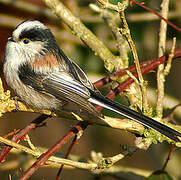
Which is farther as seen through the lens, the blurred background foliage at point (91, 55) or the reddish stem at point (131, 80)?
the blurred background foliage at point (91, 55)

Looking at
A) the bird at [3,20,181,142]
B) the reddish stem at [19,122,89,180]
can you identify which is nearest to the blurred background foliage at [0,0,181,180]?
the bird at [3,20,181,142]

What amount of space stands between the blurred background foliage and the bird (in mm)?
872

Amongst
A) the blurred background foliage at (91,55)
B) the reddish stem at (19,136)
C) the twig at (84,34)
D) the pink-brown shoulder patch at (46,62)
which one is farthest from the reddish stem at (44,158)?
the blurred background foliage at (91,55)

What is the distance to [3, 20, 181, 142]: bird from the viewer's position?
2.39 m

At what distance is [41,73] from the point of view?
247 centimetres

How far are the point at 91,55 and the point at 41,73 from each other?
170cm

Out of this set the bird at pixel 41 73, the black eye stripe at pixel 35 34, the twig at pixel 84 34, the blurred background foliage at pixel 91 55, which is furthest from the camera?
the blurred background foliage at pixel 91 55

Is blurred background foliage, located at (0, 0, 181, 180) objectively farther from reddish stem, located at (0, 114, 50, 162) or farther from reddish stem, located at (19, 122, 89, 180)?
reddish stem, located at (19, 122, 89, 180)

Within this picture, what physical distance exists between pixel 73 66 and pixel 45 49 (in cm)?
24

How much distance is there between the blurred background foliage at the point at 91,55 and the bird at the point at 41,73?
0.87 m

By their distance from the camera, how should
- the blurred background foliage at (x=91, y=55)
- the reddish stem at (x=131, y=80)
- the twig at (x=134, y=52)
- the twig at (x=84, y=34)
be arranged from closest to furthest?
the twig at (x=134, y=52) < the reddish stem at (x=131, y=80) < the twig at (x=84, y=34) < the blurred background foliage at (x=91, y=55)

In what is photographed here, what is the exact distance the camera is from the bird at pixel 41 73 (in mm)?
2391

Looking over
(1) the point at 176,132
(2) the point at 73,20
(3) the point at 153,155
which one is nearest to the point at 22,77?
(2) the point at 73,20

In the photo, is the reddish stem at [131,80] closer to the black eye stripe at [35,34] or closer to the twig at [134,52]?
the twig at [134,52]
